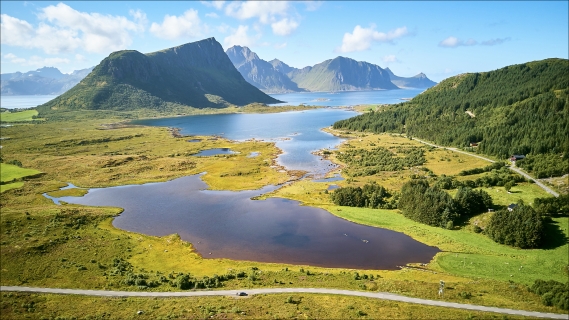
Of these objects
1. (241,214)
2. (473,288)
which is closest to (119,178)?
(241,214)

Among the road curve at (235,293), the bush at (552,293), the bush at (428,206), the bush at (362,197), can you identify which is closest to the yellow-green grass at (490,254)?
the bush at (428,206)

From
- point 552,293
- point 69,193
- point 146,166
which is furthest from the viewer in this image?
point 146,166

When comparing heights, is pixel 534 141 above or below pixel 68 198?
above

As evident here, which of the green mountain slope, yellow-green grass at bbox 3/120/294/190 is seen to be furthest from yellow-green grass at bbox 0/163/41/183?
the green mountain slope

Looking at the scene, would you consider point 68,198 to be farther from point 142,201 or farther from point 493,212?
point 493,212

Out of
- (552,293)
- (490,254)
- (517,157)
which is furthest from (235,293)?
(517,157)

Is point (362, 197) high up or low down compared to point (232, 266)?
up

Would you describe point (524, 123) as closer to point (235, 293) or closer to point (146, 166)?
point (235, 293)
